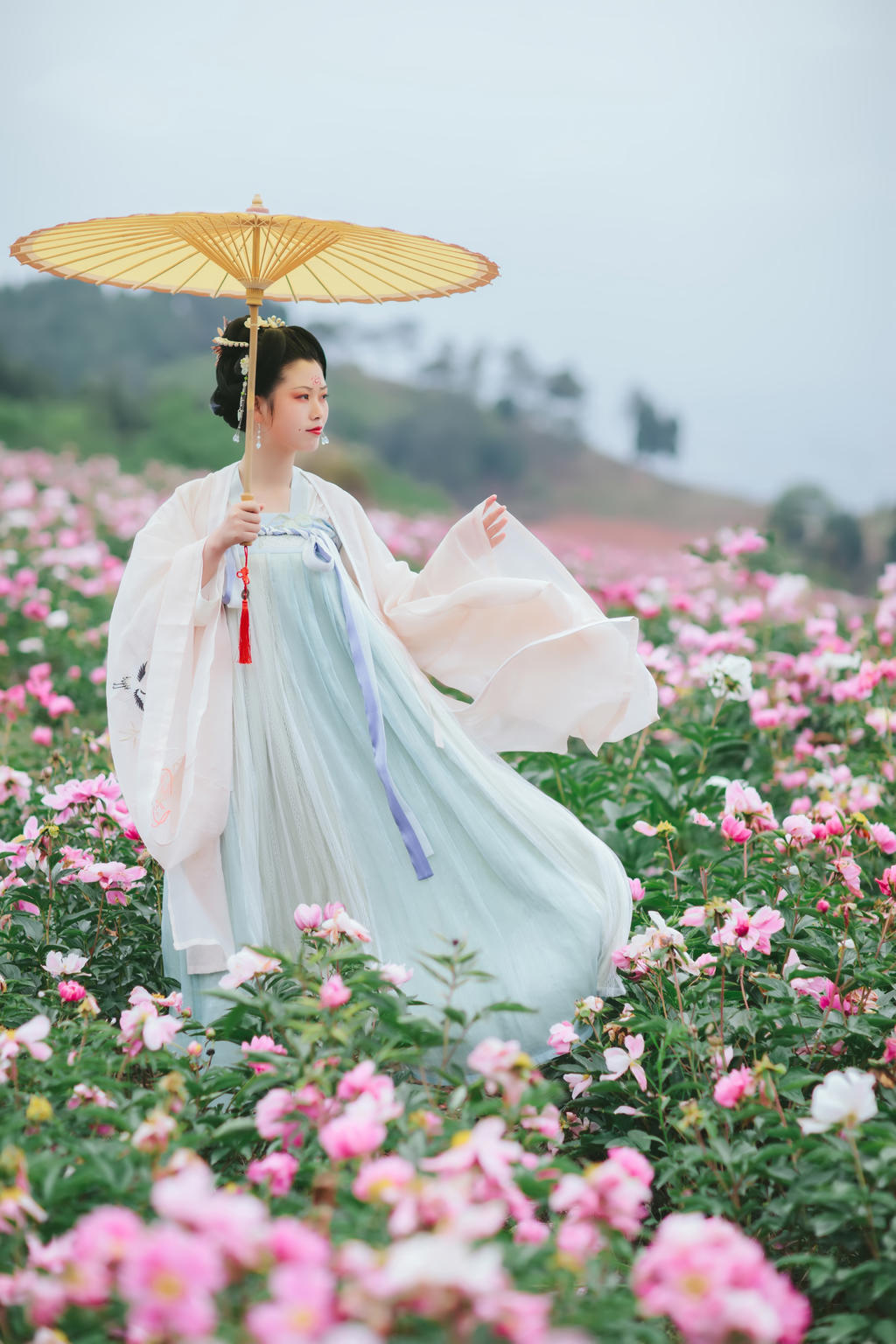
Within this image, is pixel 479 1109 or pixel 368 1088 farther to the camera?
pixel 479 1109

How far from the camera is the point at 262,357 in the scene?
2520 millimetres

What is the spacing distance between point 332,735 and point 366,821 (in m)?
0.19

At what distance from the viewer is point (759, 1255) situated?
1147 mm

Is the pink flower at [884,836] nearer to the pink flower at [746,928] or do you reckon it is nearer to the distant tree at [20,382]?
the pink flower at [746,928]

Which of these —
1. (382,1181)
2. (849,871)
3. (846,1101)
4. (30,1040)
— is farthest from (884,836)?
(30,1040)

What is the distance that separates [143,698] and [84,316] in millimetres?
13482

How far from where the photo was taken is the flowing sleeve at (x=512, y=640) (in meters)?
2.57

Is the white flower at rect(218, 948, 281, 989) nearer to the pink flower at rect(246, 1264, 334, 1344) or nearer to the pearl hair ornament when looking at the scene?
the pink flower at rect(246, 1264, 334, 1344)

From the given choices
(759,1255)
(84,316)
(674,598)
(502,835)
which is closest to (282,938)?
(502,835)

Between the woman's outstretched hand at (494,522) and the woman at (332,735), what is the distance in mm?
14

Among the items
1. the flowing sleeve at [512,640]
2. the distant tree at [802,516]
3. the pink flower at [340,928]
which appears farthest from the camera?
the distant tree at [802,516]

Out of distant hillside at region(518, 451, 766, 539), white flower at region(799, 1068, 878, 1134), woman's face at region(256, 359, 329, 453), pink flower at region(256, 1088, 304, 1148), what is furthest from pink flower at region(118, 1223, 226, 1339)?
distant hillside at region(518, 451, 766, 539)

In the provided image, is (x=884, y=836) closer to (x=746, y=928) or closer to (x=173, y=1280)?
(x=746, y=928)

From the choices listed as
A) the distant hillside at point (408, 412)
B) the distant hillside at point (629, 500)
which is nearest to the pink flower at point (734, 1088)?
the distant hillside at point (408, 412)
